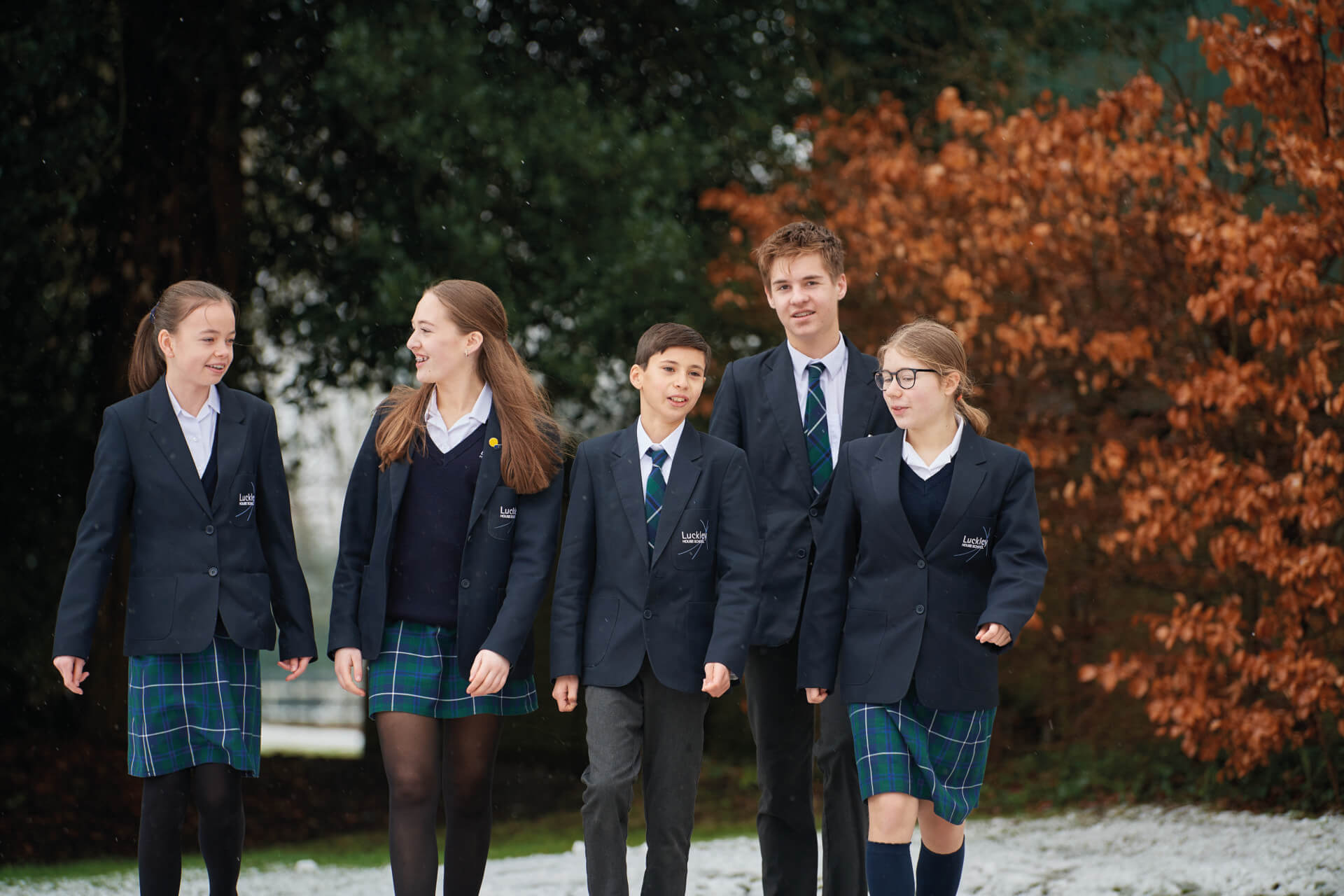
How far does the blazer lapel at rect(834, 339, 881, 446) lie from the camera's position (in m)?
4.42

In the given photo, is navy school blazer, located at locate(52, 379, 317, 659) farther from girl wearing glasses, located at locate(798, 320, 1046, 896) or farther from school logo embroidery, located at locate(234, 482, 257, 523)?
girl wearing glasses, located at locate(798, 320, 1046, 896)

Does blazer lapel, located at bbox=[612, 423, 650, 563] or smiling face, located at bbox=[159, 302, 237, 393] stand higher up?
smiling face, located at bbox=[159, 302, 237, 393]

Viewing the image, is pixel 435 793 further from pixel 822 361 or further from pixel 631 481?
pixel 822 361

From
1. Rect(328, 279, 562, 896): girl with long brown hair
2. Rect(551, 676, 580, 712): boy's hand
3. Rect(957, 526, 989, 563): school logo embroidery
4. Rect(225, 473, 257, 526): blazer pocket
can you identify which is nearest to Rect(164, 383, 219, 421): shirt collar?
Rect(225, 473, 257, 526): blazer pocket

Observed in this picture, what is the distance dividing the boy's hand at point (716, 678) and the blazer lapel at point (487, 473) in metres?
0.78

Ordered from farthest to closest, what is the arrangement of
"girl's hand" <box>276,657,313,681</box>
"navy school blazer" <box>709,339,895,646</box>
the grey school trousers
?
1. "navy school blazer" <box>709,339,895,646</box>
2. "girl's hand" <box>276,657,313,681</box>
3. the grey school trousers

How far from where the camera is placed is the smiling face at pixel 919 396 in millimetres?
4066

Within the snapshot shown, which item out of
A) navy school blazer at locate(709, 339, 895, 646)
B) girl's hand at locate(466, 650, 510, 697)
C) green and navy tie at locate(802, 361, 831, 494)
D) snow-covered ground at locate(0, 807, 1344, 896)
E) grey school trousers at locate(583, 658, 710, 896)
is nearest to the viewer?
grey school trousers at locate(583, 658, 710, 896)

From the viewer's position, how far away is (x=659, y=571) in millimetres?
4047

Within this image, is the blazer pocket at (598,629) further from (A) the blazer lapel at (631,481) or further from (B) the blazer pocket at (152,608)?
(B) the blazer pocket at (152,608)

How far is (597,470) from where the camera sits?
4.16 meters

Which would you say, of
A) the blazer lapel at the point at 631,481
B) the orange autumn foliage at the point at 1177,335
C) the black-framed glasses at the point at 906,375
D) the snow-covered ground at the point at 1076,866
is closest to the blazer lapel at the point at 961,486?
the black-framed glasses at the point at 906,375

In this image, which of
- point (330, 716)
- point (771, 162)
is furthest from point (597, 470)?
point (330, 716)

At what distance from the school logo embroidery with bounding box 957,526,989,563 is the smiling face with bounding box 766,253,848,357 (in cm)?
78
